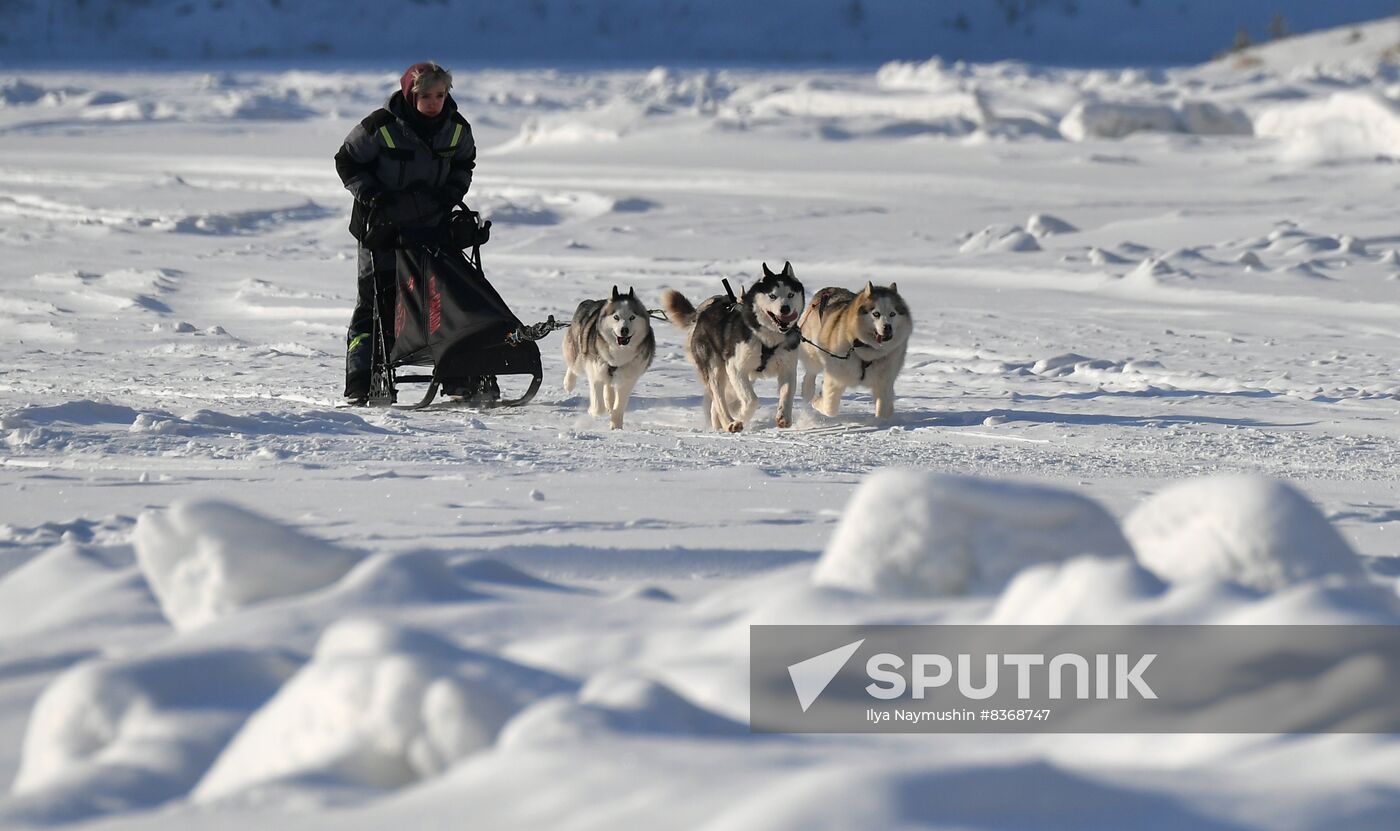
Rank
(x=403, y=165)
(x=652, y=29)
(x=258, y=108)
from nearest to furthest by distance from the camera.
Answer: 1. (x=403, y=165)
2. (x=258, y=108)
3. (x=652, y=29)

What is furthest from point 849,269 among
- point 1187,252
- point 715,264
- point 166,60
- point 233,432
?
point 166,60

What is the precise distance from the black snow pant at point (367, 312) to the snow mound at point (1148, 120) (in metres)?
16.9

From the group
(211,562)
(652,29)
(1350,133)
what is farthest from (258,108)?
(652,29)

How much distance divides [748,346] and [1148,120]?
17.9 m

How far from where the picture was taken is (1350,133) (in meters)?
19.1

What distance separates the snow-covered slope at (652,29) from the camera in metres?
52.7

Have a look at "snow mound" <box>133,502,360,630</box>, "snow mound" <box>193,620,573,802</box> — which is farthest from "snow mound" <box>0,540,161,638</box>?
"snow mound" <box>193,620,573,802</box>

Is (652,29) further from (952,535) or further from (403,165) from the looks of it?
(952,535)

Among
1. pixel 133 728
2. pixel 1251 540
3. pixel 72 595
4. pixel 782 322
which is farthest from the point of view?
pixel 782 322

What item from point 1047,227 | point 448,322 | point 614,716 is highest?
point 1047,227

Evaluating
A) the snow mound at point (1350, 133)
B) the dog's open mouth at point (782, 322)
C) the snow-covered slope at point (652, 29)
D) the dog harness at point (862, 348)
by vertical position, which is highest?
the snow-covered slope at point (652, 29)

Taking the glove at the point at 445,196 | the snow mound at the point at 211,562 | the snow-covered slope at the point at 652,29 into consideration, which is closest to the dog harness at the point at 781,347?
the glove at the point at 445,196

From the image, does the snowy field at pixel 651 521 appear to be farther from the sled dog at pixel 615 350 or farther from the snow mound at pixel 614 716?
the sled dog at pixel 615 350

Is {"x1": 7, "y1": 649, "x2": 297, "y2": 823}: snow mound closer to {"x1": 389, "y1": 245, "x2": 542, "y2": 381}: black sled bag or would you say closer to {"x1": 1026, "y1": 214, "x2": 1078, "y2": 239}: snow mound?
{"x1": 389, "y1": 245, "x2": 542, "y2": 381}: black sled bag
